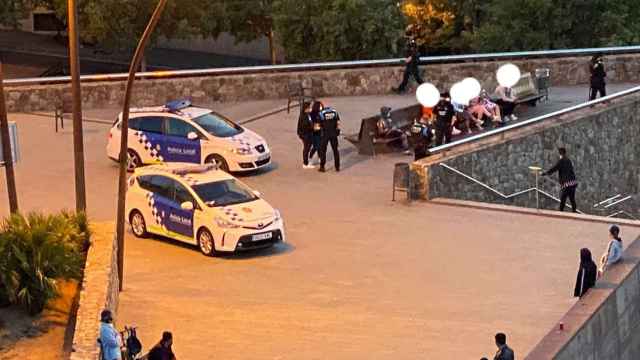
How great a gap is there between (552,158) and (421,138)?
3920 millimetres

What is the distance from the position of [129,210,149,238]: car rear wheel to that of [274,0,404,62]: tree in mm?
23091

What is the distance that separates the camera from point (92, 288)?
60.0 ft

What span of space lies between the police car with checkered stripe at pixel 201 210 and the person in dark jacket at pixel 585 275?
17.0ft

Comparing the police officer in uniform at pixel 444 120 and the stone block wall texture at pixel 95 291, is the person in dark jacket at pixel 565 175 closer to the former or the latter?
the police officer in uniform at pixel 444 120

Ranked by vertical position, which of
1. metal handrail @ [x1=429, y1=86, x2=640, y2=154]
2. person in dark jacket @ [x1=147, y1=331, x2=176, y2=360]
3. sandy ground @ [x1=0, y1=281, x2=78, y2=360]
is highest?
metal handrail @ [x1=429, y1=86, x2=640, y2=154]

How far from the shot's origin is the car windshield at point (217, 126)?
29422 millimetres

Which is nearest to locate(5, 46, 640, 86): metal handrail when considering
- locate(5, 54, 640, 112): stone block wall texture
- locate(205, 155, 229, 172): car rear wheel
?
locate(5, 54, 640, 112): stone block wall texture

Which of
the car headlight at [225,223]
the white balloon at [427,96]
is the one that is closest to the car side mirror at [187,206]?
the car headlight at [225,223]

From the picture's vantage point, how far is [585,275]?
2066 centimetres

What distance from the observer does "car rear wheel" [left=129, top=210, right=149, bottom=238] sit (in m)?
24.7

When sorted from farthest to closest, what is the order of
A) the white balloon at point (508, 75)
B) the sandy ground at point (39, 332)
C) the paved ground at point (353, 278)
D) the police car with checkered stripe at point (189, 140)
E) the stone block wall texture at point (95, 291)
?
the white balloon at point (508, 75), the police car with checkered stripe at point (189, 140), the paved ground at point (353, 278), the sandy ground at point (39, 332), the stone block wall texture at point (95, 291)

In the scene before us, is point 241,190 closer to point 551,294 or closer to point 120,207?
point 120,207

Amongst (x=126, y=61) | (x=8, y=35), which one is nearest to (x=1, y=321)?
(x=126, y=61)

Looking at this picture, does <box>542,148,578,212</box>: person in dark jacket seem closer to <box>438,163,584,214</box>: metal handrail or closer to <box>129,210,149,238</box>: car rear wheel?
<box>438,163,584,214</box>: metal handrail
